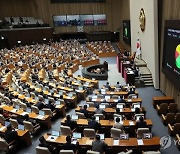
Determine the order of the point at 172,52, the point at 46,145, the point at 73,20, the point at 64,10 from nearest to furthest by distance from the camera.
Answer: the point at 46,145
the point at 172,52
the point at 64,10
the point at 73,20

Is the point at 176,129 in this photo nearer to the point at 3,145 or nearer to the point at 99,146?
the point at 99,146

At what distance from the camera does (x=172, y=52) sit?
11.0 metres

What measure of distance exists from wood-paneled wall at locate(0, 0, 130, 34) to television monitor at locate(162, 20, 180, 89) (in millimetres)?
23712

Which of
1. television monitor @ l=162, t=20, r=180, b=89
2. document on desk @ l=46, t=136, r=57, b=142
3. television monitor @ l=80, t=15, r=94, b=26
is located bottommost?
document on desk @ l=46, t=136, r=57, b=142

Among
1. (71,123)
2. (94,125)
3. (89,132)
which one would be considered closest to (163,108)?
(94,125)

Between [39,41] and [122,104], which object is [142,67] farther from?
[39,41]

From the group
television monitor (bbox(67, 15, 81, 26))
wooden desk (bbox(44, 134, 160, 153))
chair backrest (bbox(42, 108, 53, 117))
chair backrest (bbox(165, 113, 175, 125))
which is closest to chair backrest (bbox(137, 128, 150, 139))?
wooden desk (bbox(44, 134, 160, 153))

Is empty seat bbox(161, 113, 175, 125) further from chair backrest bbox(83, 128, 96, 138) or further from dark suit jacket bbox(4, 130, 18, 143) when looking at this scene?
dark suit jacket bbox(4, 130, 18, 143)

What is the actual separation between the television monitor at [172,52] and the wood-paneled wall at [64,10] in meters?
23.7

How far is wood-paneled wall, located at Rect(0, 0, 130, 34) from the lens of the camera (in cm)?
3484

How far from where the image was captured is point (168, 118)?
9203 mm

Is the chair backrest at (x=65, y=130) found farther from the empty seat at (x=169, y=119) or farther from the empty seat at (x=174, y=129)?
the empty seat at (x=169, y=119)

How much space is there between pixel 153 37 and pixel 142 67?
11.6 feet

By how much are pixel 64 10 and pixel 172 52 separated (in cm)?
2860
